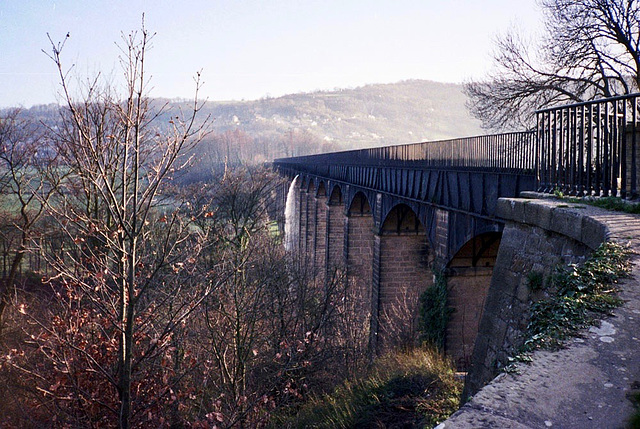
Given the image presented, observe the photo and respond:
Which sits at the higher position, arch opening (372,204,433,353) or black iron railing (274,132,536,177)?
black iron railing (274,132,536,177)

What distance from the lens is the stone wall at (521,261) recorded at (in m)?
4.64

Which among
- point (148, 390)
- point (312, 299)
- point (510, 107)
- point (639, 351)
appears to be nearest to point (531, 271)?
point (639, 351)

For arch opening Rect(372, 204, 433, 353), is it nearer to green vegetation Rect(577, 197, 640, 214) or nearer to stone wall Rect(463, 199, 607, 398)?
stone wall Rect(463, 199, 607, 398)

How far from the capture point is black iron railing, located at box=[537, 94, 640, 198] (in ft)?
17.9

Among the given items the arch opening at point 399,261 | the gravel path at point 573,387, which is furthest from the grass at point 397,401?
the arch opening at point 399,261

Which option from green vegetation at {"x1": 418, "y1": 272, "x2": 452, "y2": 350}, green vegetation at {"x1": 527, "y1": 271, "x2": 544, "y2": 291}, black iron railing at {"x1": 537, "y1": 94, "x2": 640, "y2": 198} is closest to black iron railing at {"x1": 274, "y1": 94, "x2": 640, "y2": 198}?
black iron railing at {"x1": 537, "y1": 94, "x2": 640, "y2": 198}

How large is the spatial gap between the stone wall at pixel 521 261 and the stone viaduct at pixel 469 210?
0.02 metres

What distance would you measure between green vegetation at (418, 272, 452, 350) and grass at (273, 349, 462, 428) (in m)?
5.35

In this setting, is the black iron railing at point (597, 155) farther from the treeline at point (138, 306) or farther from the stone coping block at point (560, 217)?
the treeline at point (138, 306)

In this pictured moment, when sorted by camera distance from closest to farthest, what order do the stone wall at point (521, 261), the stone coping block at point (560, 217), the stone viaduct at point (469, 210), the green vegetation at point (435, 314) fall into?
1. the stone coping block at point (560, 217)
2. the stone wall at point (521, 261)
3. the stone viaduct at point (469, 210)
4. the green vegetation at point (435, 314)

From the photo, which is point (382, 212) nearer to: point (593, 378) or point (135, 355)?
point (135, 355)

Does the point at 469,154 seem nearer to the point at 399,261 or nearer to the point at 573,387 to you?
the point at 399,261

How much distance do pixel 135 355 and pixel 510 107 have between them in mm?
16970

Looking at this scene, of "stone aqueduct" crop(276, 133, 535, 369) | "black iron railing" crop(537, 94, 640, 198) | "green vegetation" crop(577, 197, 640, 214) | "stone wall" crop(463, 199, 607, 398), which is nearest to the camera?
"stone wall" crop(463, 199, 607, 398)
